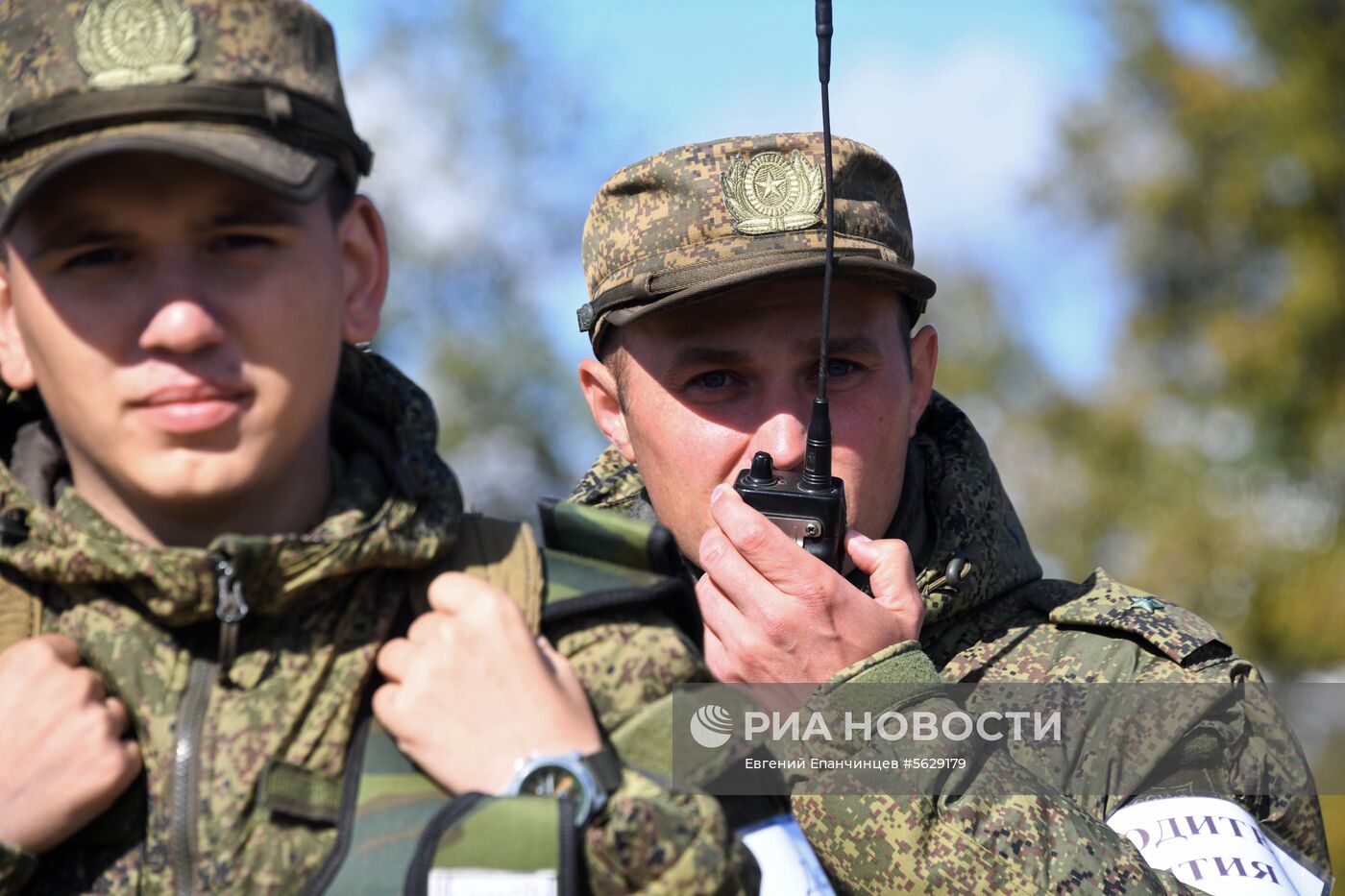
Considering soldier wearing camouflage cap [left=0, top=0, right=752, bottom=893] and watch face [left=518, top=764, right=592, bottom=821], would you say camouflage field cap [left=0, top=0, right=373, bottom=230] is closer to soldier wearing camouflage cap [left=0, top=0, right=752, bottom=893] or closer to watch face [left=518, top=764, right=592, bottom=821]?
soldier wearing camouflage cap [left=0, top=0, right=752, bottom=893]

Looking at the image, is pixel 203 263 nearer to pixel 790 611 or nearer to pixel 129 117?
pixel 129 117

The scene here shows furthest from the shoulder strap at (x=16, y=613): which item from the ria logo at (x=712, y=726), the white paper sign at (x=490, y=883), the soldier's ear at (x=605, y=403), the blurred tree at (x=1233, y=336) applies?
the blurred tree at (x=1233, y=336)

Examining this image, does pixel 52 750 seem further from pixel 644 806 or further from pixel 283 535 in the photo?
pixel 644 806

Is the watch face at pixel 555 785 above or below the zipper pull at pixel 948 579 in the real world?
below

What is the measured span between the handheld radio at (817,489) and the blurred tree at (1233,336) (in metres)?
14.0

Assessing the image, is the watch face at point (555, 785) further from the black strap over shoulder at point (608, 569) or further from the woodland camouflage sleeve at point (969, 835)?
the woodland camouflage sleeve at point (969, 835)

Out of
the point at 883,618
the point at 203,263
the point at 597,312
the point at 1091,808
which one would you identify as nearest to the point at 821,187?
the point at 597,312

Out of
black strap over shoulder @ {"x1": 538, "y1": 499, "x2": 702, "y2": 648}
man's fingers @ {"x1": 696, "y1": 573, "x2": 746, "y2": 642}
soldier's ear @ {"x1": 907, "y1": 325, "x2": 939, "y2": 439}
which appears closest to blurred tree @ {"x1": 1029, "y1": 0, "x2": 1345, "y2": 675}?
soldier's ear @ {"x1": 907, "y1": 325, "x2": 939, "y2": 439}

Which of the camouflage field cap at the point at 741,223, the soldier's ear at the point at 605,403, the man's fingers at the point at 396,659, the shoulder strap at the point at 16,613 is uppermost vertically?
the camouflage field cap at the point at 741,223

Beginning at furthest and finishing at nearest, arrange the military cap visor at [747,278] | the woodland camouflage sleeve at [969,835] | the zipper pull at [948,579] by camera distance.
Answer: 1. the zipper pull at [948,579]
2. the military cap visor at [747,278]
3. the woodland camouflage sleeve at [969,835]

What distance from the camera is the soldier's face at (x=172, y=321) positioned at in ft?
7.63

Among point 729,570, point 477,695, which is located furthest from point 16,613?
point 729,570

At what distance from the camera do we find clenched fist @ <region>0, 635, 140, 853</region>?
2.28 meters

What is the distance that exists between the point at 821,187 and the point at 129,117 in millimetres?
1841
